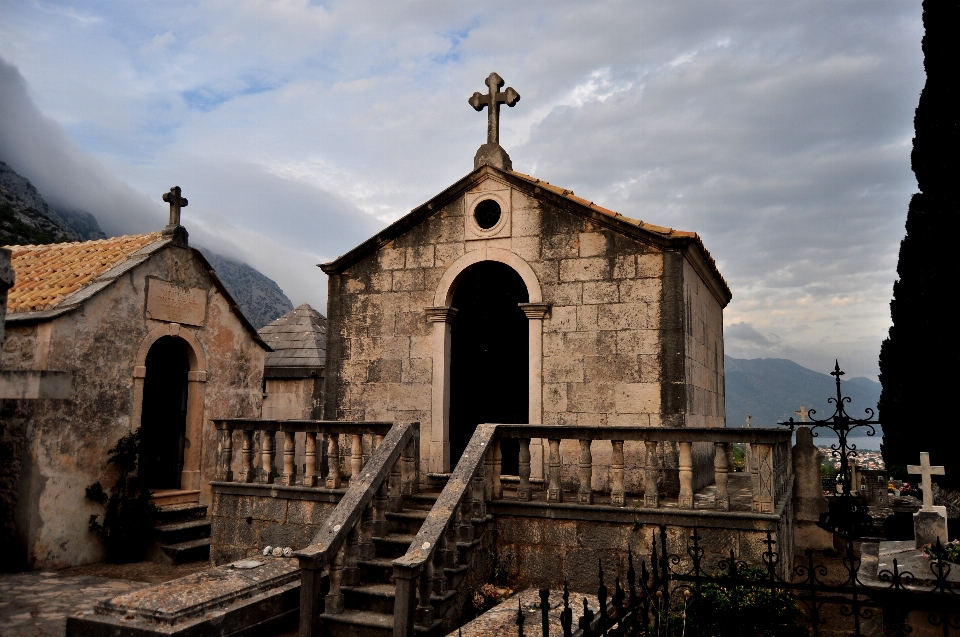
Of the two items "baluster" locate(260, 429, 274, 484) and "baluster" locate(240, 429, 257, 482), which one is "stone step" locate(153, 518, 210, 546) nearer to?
"baluster" locate(240, 429, 257, 482)

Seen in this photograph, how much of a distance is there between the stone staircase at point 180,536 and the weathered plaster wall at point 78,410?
2.37ft

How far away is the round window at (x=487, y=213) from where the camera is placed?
985 centimetres

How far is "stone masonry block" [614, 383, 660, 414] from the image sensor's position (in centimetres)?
845

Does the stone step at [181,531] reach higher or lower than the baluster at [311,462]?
lower

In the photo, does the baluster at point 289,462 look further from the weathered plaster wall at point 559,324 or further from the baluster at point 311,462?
the weathered plaster wall at point 559,324

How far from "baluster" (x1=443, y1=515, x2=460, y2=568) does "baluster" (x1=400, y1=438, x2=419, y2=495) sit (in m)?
1.40

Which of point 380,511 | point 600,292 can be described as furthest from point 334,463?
point 600,292

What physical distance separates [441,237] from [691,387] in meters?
4.10

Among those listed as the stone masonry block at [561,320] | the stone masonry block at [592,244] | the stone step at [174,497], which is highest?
the stone masonry block at [592,244]

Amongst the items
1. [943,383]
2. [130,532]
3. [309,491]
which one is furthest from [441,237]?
[943,383]

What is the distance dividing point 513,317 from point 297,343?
386 inches

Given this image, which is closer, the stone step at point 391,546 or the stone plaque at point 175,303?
the stone step at point 391,546

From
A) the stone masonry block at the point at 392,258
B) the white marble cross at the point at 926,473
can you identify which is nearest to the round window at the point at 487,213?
the stone masonry block at the point at 392,258

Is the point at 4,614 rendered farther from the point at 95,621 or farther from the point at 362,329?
the point at 362,329
